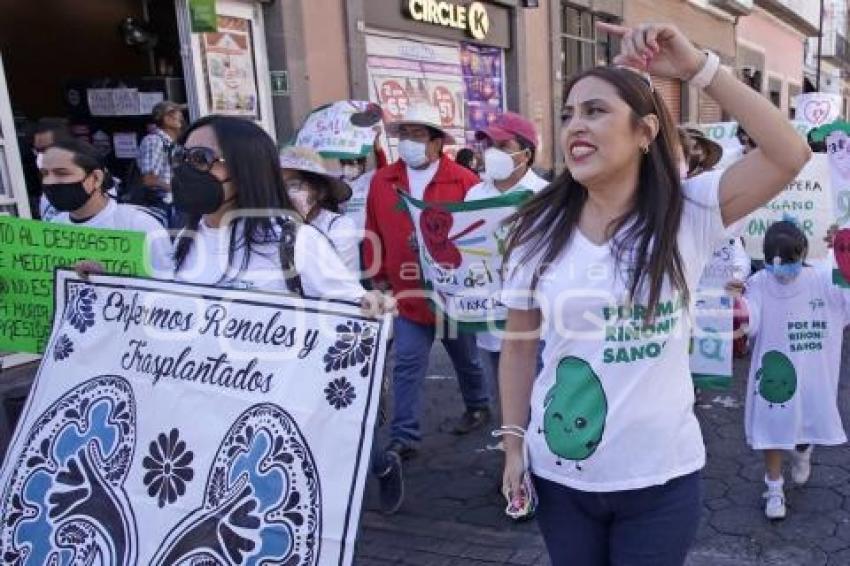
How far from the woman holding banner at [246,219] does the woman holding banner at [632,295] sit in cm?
79

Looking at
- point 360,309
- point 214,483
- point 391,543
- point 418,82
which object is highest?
point 418,82

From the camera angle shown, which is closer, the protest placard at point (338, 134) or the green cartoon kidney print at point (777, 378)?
the green cartoon kidney print at point (777, 378)

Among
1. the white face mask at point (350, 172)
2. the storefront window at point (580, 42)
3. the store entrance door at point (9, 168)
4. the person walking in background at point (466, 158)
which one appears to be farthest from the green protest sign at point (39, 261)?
the storefront window at point (580, 42)

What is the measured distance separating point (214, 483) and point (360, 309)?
629 millimetres

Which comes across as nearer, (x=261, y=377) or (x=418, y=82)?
(x=261, y=377)

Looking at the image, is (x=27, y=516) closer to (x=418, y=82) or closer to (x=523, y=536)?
(x=523, y=536)

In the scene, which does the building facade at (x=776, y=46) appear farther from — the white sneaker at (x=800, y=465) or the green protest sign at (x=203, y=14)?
the white sneaker at (x=800, y=465)

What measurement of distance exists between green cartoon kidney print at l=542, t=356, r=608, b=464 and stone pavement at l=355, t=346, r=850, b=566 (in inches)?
62.2

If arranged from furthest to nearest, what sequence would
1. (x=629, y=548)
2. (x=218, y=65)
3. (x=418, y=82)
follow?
(x=418, y=82), (x=218, y=65), (x=629, y=548)

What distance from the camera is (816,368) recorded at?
3.62 m

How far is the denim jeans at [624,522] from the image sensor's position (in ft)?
6.14

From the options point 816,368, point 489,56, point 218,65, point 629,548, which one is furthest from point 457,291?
point 489,56

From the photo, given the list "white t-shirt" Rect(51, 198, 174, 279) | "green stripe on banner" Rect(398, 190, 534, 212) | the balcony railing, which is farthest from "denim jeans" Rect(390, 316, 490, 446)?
the balcony railing

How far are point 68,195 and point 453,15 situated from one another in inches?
343
